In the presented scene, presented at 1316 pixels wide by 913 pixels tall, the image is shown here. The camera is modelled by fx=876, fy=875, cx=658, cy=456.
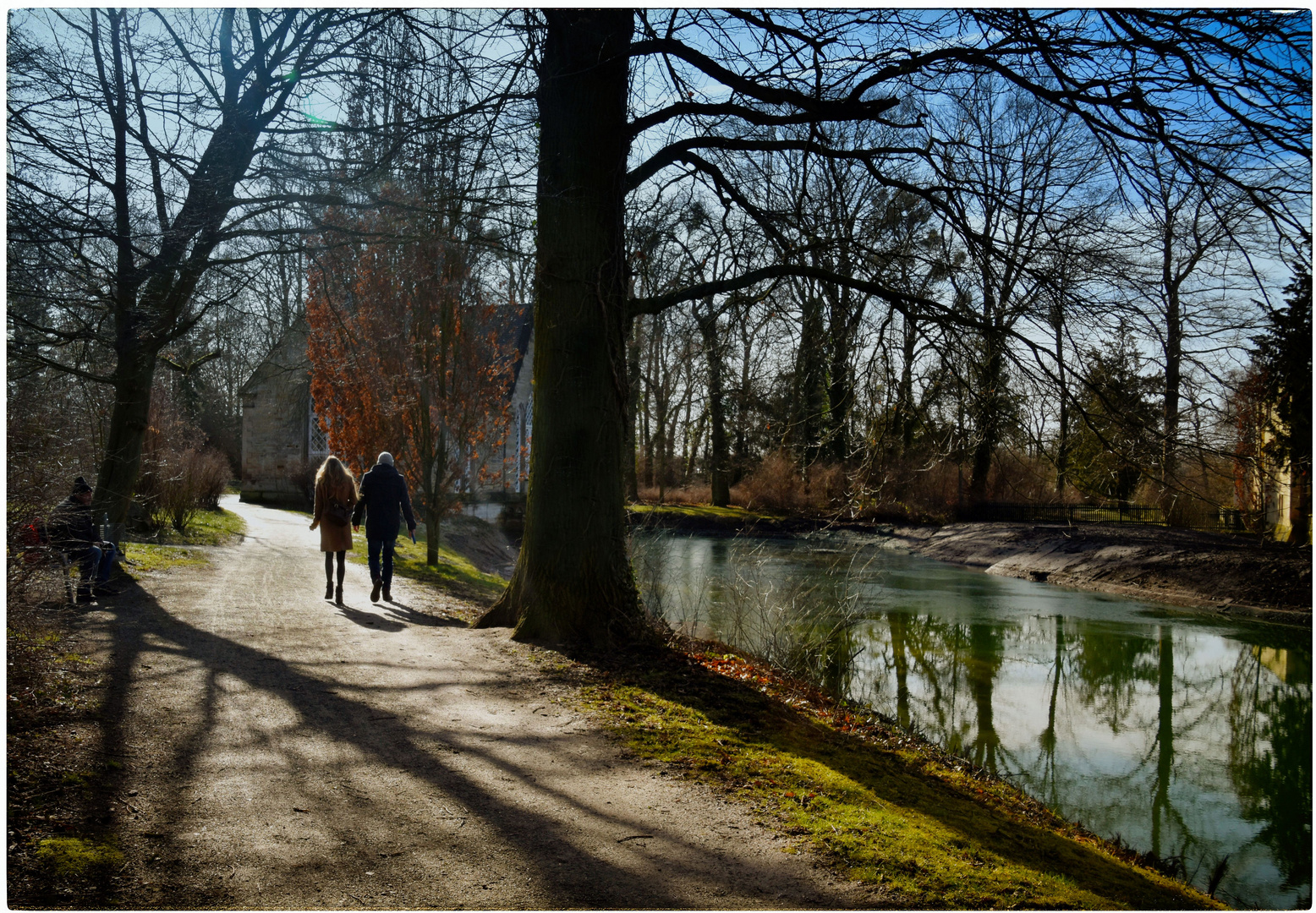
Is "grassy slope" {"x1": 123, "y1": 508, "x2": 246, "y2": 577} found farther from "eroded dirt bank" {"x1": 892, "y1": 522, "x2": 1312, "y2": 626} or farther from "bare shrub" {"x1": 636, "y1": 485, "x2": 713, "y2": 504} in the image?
"bare shrub" {"x1": 636, "y1": 485, "x2": 713, "y2": 504}

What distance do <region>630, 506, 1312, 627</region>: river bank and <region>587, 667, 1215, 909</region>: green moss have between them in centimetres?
677

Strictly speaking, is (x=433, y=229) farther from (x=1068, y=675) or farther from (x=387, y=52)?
(x=1068, y=675)

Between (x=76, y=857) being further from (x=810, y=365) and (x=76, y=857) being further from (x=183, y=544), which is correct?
(x=183, y=544)

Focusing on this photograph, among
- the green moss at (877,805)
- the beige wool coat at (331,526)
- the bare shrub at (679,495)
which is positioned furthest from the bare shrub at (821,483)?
the bare shrub at (679,495)

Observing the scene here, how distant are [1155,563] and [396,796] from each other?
20758mm

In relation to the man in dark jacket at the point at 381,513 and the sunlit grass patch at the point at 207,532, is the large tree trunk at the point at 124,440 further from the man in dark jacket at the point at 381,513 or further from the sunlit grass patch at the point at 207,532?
the sunlit grass patch at the point at 207,532

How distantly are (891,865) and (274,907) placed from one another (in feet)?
8.75

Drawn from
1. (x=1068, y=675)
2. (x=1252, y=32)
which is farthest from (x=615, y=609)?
(x=1068, y=675)

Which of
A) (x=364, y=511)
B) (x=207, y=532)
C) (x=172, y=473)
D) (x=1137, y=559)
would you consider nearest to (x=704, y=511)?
(x=1137, y=559)

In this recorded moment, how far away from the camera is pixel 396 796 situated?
4.46m

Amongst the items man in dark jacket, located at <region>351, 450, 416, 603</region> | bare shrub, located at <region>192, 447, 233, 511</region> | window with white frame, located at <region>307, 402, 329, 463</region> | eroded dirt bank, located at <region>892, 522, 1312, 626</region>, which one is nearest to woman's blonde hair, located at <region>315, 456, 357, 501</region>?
man in dark jacket, located at <region>351, 450, 416, 603</region>

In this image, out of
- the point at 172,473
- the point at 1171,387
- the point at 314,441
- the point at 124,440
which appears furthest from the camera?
the point at 314,441

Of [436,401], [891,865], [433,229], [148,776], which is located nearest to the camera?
[891,865]

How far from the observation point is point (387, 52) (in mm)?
7734
